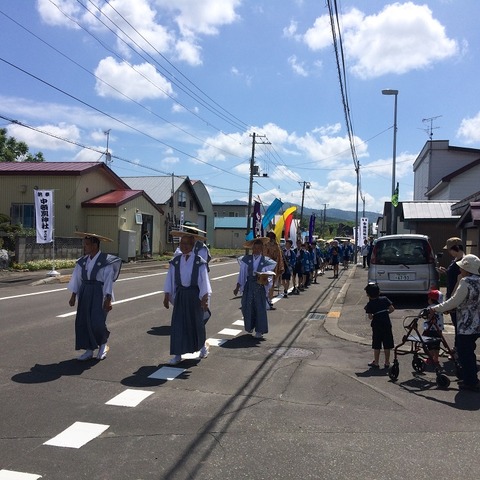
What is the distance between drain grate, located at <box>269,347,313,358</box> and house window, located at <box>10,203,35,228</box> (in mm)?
26154

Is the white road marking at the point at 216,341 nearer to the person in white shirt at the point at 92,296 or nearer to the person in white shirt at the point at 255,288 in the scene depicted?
the person in white shirt at the point at 255,288

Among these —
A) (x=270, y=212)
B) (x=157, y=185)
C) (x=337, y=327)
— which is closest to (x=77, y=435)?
(x=337, y=327)

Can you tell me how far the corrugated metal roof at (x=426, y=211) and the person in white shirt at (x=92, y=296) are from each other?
1727cm

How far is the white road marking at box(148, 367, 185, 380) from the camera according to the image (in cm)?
642

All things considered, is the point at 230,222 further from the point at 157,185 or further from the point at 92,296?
the point at 92,296

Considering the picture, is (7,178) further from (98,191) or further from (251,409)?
(251,409)

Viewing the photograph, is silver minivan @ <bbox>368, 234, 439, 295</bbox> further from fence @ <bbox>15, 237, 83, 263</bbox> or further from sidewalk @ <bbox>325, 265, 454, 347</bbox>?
fence @ <bbox>15, 237, 83, 263</bbox>

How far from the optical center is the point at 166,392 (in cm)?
579

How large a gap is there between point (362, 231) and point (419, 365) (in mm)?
33533

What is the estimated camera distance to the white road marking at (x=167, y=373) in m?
6.42

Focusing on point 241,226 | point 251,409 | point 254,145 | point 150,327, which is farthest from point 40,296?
point 241,226

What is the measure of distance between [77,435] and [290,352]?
4.29 metres

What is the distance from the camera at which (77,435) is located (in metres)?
4.45

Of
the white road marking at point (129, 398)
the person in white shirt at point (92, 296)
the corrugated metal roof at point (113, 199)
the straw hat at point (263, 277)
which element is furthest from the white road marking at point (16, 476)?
the corrugated metal roof at point (113, 199)
